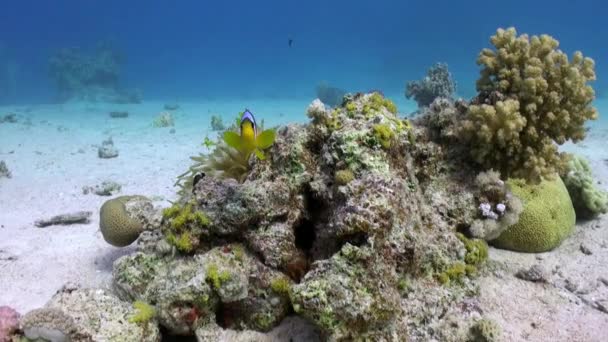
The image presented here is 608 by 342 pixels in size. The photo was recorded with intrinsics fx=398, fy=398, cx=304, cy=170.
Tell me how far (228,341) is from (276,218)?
3.03 ft

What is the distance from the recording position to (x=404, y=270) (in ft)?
8.84

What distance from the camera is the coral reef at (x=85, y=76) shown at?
96.6ft

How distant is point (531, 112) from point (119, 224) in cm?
404

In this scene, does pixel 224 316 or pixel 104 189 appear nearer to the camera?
pixel 224 316

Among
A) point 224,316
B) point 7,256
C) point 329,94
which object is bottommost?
point 7,256

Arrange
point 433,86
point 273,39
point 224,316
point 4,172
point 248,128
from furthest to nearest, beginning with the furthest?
1. point 273,39
2. point 433,86
3. point 4,172
4. point 248,128
5. point 224,316

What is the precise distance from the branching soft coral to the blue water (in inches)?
972

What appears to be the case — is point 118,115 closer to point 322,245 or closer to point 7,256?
point 7,256

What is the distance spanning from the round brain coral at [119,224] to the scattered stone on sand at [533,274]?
360 centimetres

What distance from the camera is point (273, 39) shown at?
13362 cm

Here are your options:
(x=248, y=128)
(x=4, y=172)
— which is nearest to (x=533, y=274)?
(x=248, y=128)

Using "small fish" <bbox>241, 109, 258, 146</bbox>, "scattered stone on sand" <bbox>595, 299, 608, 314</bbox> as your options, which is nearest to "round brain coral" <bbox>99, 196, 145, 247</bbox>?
"small fish" <bbox>241, 109, 258, 146</bbox>

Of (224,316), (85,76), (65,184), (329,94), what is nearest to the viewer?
(224,316)

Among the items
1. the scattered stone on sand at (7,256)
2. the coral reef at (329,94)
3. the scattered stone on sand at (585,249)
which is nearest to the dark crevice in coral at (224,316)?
the scattered stone on sand at (7,256)
